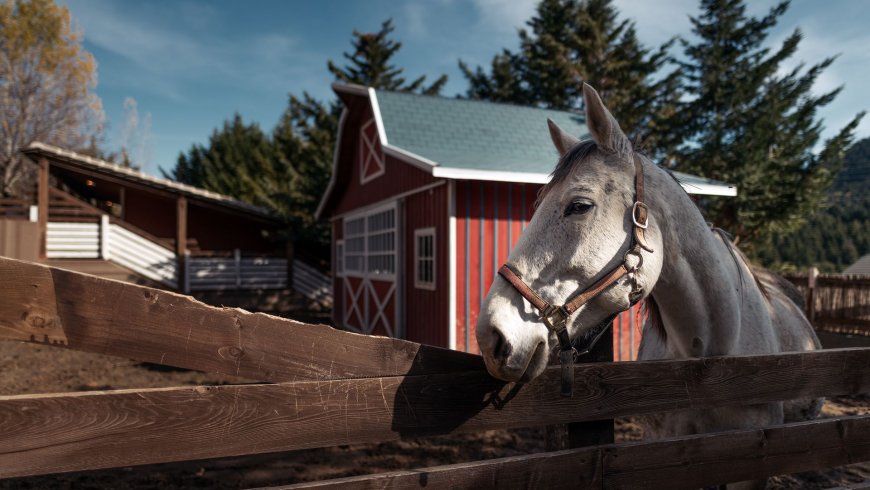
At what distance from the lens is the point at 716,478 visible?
1706mm

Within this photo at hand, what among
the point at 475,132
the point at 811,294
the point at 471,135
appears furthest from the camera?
the point at 475,132

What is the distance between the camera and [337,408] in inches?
50.8

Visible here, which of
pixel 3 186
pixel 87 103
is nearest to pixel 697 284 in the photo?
pixel 3 186

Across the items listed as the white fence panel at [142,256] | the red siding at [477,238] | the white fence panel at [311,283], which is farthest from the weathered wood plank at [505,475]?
the white fence panel at [142,256]

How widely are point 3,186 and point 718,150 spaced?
31.4m


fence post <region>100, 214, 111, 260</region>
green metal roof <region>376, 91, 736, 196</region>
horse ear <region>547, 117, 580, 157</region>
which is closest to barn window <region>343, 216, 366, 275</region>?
green metal roof <region>376, 91, 736, 196</region>

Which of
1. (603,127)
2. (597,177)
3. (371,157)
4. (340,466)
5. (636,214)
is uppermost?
(371,157)

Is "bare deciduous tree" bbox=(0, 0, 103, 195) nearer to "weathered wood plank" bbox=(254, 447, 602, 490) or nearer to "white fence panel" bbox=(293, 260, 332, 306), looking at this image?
"white fence panel" bbox=(293, 260, 332, 306)

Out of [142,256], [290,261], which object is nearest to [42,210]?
[142,256]

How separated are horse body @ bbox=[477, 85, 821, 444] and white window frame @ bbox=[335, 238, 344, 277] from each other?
12078 millimetres

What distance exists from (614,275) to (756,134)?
18221mm

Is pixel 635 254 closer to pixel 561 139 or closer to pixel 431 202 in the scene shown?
pixel 561 139

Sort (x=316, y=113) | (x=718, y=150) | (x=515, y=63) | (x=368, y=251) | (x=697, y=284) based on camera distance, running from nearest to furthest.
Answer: (x=697, y=284) < (x=368, y=251) < (x=718, y=150) < (x=316, y=113) < (x=515, y=63)

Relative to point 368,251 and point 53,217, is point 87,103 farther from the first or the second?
point 368,251
